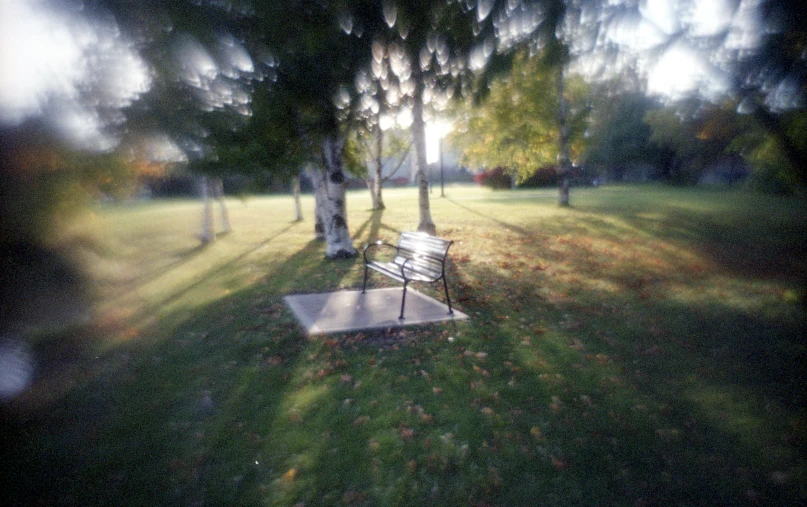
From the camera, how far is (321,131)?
137 inches

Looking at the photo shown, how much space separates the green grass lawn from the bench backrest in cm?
73

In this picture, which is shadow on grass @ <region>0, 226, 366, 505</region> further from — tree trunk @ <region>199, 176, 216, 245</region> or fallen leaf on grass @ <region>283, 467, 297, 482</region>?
tree trunk @ <region>199, 176, 216, 245</region>

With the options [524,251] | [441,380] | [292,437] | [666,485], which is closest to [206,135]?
[292,437]

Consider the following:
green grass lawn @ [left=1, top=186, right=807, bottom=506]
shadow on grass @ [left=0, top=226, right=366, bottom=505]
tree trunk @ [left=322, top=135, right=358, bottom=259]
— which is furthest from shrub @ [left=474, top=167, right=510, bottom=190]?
shadow on grass @ [left=0, top=226, right=366, bottom=505]

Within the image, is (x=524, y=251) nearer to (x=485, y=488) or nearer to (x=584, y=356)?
(x=584, y=356)

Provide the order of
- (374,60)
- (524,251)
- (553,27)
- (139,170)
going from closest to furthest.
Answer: (553,27) → (374,60) → (139,170) → (524,251)

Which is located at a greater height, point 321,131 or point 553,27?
point 553,27

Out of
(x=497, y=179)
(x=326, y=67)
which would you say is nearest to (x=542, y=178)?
(x=497, y=179)

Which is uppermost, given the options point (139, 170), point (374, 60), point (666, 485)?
point (374, 60)

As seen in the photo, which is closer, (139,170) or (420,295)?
(139,170)

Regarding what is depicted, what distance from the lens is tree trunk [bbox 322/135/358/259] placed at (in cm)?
886

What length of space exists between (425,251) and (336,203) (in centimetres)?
345

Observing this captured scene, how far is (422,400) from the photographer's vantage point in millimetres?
3865

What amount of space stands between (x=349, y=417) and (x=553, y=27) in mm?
3042
